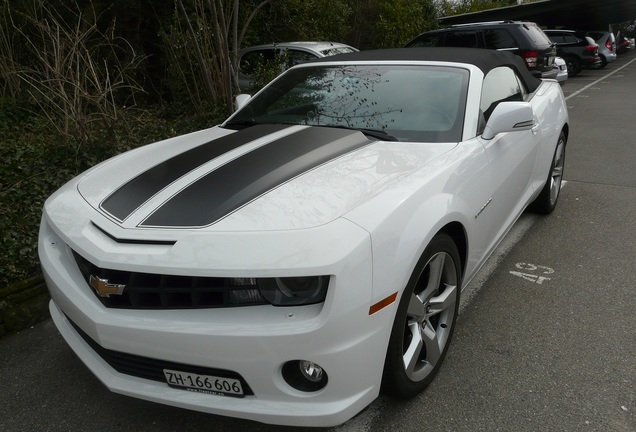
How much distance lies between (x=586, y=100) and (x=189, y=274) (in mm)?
13011

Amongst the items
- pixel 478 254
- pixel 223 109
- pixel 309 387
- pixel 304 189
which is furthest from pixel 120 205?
pixel 223 109

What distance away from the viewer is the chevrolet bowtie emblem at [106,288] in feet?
6.54

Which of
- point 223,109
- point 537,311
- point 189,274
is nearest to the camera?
point 189,274

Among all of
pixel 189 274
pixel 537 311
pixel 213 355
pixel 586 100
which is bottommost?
pixel 586 100

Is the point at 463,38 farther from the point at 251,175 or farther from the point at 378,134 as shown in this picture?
the point at 251,175

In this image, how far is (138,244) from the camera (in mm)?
2029

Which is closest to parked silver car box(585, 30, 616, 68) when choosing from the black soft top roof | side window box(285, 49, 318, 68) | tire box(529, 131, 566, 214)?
side window box(285, 49, 318, 68)

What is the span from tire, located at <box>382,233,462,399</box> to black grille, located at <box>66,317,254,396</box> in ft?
2.00

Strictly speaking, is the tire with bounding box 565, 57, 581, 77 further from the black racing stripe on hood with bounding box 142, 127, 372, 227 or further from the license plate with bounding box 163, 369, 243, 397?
the license plate with bounding box 163, 369, 243, 397

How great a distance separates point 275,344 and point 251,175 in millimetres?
867

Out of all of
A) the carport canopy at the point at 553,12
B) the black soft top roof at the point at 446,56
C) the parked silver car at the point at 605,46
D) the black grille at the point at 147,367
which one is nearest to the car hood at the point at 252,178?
the black grille at the point at 147,367

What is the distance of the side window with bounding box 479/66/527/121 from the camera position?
3344 mm

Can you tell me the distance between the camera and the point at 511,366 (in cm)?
268

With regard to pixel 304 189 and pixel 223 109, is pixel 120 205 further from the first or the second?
pixel 223 109
